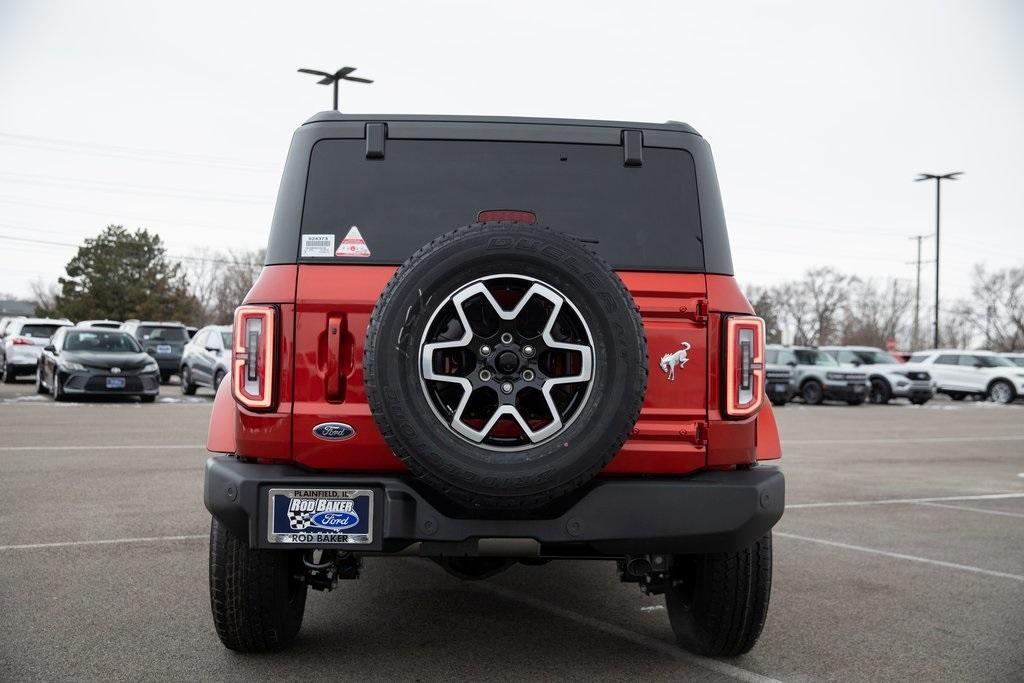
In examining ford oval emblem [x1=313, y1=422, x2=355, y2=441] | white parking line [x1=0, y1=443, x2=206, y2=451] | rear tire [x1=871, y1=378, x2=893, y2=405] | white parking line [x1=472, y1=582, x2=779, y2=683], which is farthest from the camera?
rear tire [x1=871, y1=378, x2=893, y2=405]

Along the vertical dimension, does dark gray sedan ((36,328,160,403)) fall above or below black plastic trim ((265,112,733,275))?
below

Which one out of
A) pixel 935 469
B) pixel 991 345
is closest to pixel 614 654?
pixel 935 469

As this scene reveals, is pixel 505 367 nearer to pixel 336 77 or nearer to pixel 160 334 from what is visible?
pixel 336 77

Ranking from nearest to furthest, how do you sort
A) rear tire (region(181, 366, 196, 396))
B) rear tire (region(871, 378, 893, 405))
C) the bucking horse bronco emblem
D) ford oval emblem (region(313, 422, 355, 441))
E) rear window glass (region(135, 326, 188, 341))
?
ford oval emblem (region(313, 422, 355, 441)) → the bucking horse bronco emblem → rear tire (region(181, 366, 196, 396)) → rear window glass (region(135, 326, 188, 341)) → rear tire (region(871, 378, 893, 405))

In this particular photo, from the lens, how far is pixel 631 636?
4383mm

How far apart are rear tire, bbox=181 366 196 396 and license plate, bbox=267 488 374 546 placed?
20.5 meters

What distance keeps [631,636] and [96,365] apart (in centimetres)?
1693

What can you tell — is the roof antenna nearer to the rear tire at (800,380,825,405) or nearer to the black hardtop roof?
the rear tire at (800,380,825,405)

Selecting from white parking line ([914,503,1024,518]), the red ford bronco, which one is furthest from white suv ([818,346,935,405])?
the red ford bronco

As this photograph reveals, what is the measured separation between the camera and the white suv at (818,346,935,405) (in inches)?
1180

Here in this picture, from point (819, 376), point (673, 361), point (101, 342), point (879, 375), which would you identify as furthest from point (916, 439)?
point (101, 342)

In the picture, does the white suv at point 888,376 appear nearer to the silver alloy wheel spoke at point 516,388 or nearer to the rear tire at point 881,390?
the rear tire at point 881,390

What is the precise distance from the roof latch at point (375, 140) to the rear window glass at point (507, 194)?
25 mm

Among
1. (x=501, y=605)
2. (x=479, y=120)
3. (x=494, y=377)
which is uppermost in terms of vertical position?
(x=479, y=120)
